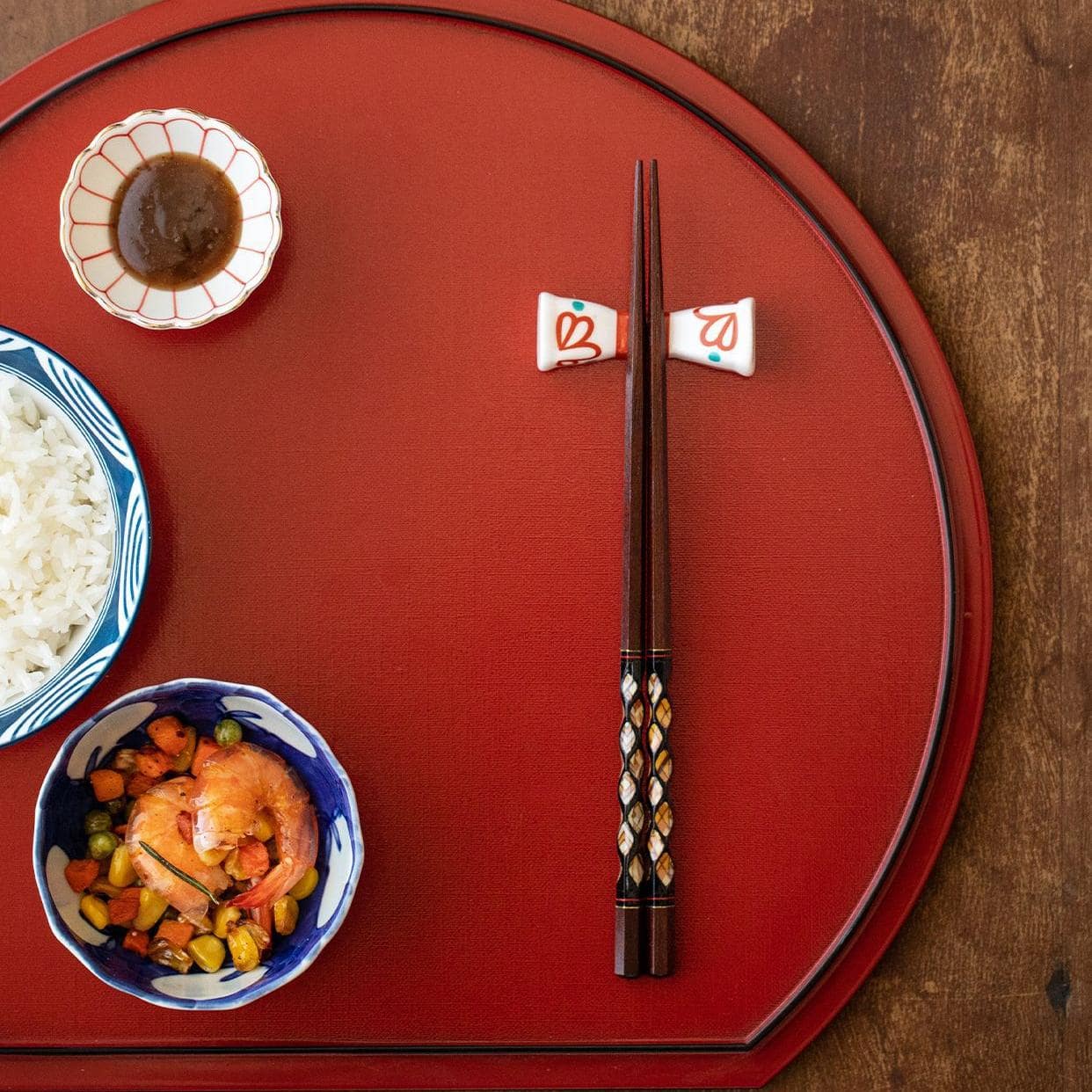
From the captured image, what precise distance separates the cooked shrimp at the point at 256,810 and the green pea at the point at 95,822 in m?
0.14

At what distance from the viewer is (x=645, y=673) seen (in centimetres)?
153

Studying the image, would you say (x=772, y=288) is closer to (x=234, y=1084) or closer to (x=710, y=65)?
(x=710, y=65)

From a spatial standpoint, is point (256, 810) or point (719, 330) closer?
point (256, 810)

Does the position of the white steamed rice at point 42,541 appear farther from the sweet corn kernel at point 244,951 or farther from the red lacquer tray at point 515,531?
the sweet corn kernel at point 244,951

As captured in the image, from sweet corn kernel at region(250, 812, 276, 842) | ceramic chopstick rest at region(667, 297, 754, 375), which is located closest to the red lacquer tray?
ceramic chopstick rest at region(667, 297, 754, 375)

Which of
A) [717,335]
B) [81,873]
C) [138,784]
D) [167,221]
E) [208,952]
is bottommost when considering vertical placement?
[208,952]

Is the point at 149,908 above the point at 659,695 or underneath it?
underneath

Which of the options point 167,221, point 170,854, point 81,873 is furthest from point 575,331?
point 81,873

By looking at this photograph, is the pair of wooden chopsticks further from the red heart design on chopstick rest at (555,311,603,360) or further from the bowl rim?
the bowl rim

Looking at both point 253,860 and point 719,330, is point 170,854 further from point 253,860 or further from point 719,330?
point 719,330

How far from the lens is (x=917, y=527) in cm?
158

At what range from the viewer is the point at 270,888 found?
1430 mm

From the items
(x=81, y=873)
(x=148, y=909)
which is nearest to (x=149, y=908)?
(x=148, y=909)

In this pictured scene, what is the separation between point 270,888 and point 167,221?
1.02m
